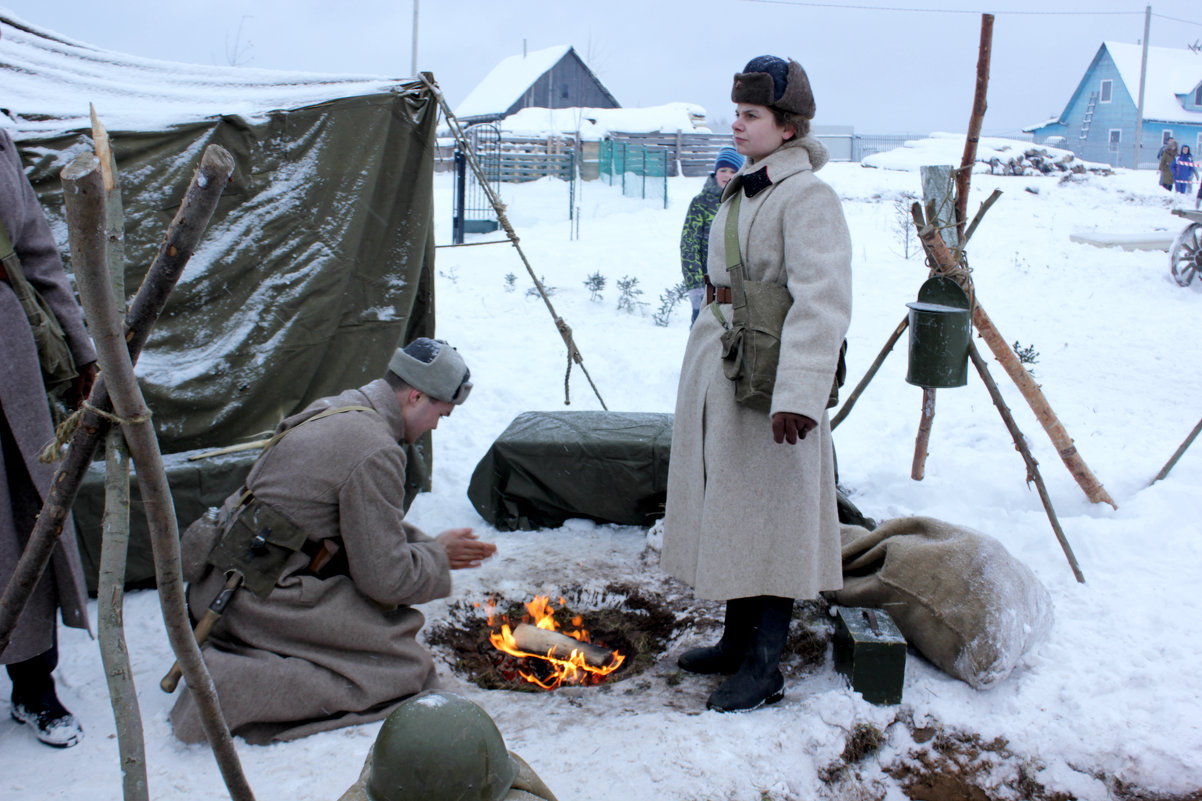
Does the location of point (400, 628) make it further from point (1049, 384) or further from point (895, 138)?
point (895, 138)

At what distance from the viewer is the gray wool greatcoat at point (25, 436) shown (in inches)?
98.5

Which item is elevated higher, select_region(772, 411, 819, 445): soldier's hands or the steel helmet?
select_region(772, 411, 819, 445): soldier's hands

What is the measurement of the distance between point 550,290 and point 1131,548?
23.4ft

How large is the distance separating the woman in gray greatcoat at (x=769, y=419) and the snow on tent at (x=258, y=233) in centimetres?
216

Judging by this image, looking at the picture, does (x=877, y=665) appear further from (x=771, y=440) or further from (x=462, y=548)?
(x=462, y=548)

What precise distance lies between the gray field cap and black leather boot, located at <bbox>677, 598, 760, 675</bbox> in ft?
4.03

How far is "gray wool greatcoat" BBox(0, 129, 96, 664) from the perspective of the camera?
250 centimetres

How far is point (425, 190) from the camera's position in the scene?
4.48m

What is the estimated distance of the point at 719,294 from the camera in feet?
9.23

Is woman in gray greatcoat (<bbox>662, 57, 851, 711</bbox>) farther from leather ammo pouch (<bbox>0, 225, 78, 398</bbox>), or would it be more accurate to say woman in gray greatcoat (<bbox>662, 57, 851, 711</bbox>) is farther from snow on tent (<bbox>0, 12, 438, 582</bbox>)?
snow on tent (<bbox>0, 12, 438, 582</bbox>)

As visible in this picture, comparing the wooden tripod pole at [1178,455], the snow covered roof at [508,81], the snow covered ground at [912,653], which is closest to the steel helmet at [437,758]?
Answer: the snow covered ground at [912,653]

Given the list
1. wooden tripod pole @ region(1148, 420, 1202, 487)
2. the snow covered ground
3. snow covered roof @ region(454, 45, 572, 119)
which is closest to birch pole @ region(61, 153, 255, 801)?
the snow covered ground

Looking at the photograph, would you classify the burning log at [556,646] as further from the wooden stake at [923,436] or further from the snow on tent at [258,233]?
the wooden stake at [923,436]

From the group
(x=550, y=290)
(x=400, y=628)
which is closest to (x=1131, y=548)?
(x=400, y=628)
